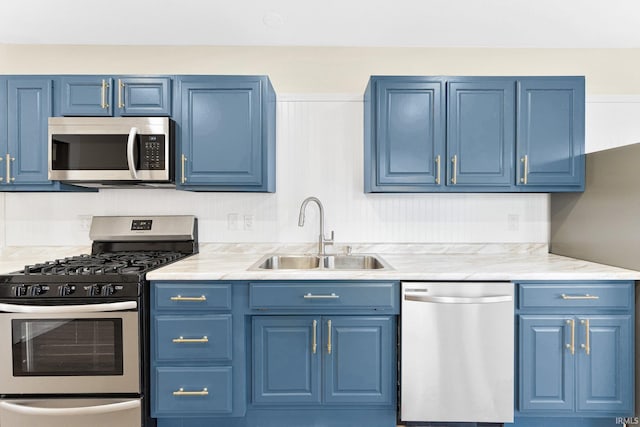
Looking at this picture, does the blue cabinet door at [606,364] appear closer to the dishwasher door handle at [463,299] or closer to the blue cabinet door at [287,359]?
the dishwasher door handle at [463,299]

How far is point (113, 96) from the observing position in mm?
2307

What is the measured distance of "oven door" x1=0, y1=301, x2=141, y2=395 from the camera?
6.07ft

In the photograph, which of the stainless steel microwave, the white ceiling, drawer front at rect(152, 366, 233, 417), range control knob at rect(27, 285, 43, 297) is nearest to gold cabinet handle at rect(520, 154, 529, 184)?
the white ceiling

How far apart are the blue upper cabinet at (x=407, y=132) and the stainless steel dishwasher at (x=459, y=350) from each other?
710 millimetres

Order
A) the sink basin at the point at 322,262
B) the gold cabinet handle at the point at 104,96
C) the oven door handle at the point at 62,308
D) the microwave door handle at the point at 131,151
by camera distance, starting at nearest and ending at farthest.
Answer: the oven door handle at the point at 62,308 < the microwave door handle at the point at 131,151 < the gold cabinet handle at the point at 104,96 < the sink basin at the point at 322,262

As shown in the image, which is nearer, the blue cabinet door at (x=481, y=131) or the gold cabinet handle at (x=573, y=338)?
the gold cabinet handle at (x=573, y=338)

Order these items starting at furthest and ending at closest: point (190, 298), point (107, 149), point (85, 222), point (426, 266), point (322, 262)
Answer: point (85, 222)
point (322, 262)
point (107, 149)
point (426, 266)
point (190, 298)

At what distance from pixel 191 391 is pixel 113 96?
1792mm

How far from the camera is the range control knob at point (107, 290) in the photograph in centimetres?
184

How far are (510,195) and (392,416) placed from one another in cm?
171

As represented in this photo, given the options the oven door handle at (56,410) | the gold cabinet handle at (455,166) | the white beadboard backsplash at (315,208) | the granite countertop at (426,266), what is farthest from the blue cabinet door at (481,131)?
the oven door handle at (56,410)

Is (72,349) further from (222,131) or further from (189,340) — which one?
(222,131)

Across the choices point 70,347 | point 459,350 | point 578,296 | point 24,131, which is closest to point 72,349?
point 70,347

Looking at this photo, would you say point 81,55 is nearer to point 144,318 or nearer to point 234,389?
point 144,318
